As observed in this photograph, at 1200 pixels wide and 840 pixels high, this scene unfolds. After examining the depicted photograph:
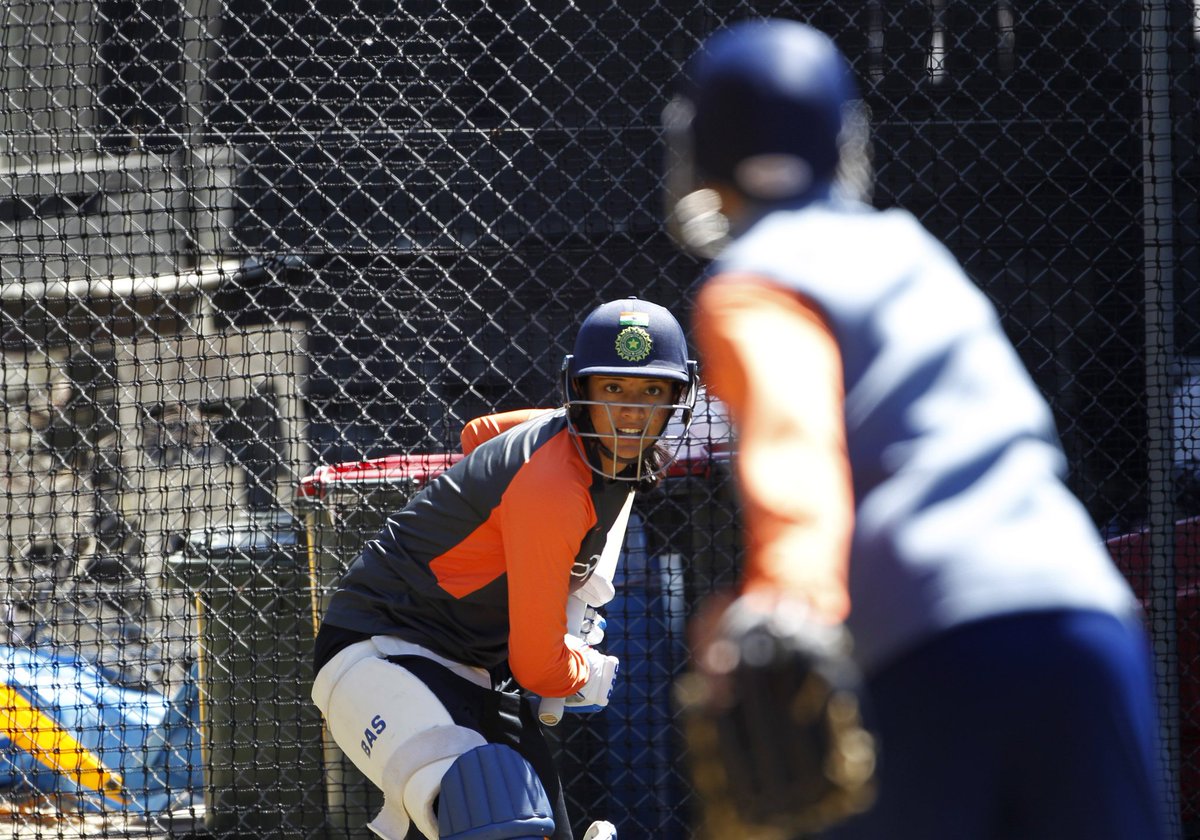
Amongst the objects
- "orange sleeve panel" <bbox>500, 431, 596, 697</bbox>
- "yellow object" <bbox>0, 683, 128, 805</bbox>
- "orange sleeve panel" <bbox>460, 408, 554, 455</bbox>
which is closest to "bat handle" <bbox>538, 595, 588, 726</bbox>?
"orange sleeve panel" <bbox>500, 431, 596, 697</bbox>

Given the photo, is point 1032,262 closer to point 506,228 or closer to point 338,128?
point 506,228

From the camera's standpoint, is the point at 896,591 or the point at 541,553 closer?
the point at 896,591

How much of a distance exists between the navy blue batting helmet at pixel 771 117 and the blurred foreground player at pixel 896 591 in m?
0.09

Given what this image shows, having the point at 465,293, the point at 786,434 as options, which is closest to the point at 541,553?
the point at 786,434

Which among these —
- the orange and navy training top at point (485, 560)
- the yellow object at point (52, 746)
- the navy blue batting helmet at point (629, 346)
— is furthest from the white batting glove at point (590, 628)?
the yellow object at point (52, 746)

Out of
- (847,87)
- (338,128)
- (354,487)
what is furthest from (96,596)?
(847,87)

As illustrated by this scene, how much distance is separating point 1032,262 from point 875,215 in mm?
4027

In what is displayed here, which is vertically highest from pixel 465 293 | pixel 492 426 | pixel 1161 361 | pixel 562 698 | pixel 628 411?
pixel 465 293

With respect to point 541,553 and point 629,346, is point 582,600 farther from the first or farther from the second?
point 629,346

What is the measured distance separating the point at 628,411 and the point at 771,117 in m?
1.41

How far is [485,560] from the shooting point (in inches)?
125

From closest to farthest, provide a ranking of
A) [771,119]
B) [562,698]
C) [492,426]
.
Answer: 1. [771,119]
2. [562,698]
3. [492,426]

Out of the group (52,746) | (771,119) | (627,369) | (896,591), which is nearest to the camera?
(896,591)

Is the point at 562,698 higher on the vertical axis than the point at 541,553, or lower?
lower
